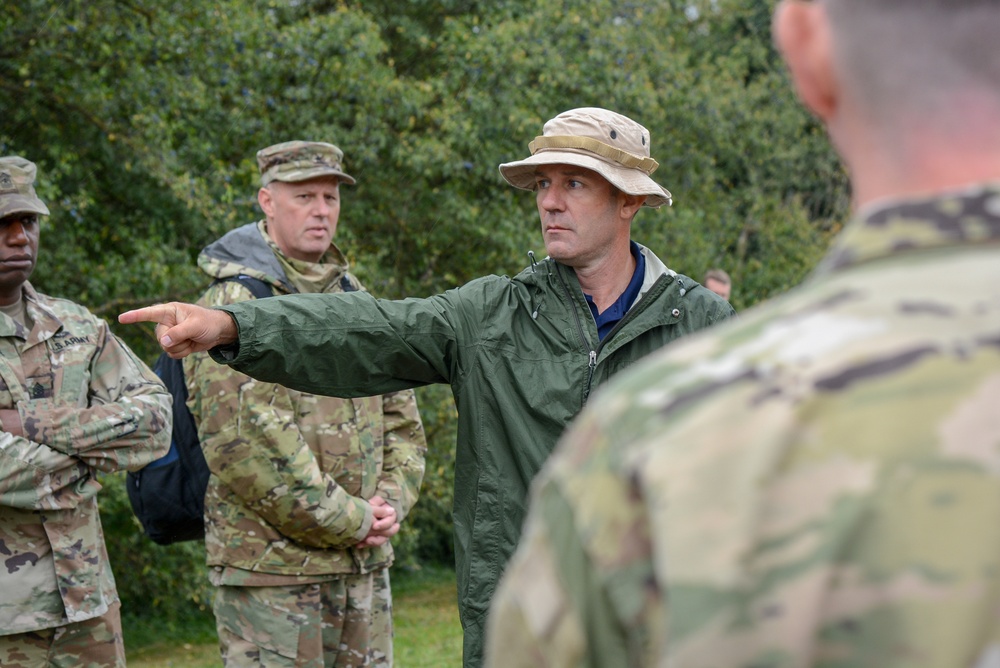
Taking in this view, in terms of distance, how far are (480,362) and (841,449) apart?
252 cm

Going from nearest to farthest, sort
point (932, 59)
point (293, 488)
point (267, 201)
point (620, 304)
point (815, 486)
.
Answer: point (815, 486) → point (932, 59) → point (620, 304) → point (293, 488) → point (267, 201)

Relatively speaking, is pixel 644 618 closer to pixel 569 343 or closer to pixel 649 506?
pixel 649 506

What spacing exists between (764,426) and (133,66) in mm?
7632

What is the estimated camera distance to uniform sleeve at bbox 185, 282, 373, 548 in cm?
494

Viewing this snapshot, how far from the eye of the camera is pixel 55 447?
4766 mm

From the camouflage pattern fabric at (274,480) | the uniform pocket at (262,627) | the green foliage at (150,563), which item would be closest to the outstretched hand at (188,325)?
the camouflage pattern fabric at (274,480)

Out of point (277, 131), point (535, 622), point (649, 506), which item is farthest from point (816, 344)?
point (277, 131)

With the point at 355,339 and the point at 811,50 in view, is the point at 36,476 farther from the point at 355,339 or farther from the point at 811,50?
the point at 811,50

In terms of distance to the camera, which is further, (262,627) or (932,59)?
(262,627)

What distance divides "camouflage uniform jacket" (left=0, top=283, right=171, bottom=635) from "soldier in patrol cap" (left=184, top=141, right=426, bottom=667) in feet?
0.96

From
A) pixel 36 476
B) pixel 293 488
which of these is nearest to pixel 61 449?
pixel 36 476

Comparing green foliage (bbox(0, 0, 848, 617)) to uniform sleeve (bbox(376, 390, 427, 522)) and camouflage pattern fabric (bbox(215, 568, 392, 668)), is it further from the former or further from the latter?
camouflage pattern fabric (bbox(215, 568, 392, 668))

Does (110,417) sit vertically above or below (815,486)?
above

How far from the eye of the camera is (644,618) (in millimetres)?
1229
